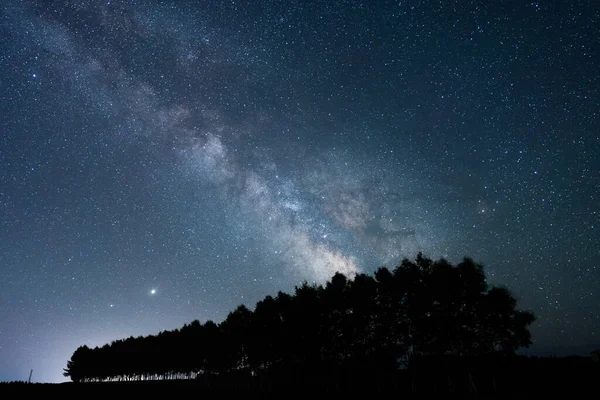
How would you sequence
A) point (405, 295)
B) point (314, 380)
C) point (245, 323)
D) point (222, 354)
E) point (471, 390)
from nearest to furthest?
1. point (471, 390)
2. point (314, 380)
3. point (405, 295)
4. point (245, 323)
5. point (222, 354)

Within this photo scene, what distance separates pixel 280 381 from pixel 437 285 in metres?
20.7

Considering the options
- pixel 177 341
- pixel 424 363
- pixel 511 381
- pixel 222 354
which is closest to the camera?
pixel 511 381

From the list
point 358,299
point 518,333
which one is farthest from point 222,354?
point 518,333

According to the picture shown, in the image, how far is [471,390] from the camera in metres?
20.5

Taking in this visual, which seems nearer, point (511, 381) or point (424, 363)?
point (511, 381)

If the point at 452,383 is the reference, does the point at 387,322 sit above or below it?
above

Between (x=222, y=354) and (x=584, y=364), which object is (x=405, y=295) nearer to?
(x=584, y=364)

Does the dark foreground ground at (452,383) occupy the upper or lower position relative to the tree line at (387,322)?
lower

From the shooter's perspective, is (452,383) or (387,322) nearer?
(452,383)

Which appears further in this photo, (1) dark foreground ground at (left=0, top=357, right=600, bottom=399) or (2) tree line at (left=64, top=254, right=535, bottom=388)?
(2) tree line at (left=64, top=254, right=535, bottom=388)

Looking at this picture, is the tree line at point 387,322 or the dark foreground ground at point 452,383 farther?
the tree line at point 387,322

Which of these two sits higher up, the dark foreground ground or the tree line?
the tree line

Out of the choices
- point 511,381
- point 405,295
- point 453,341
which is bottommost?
point 511,381

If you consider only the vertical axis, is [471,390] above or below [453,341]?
below
